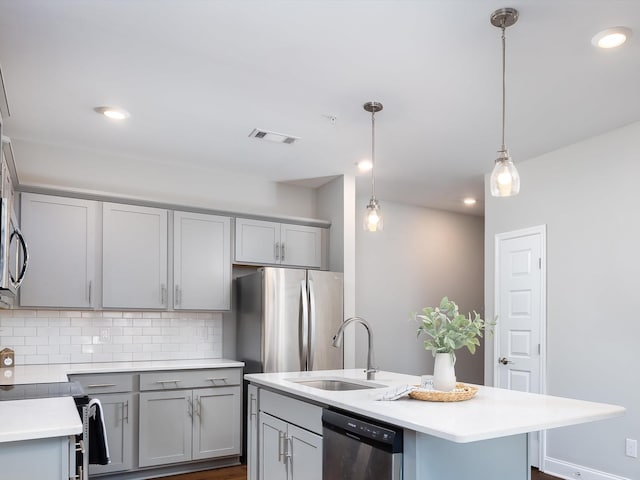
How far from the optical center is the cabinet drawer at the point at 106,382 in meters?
3.96

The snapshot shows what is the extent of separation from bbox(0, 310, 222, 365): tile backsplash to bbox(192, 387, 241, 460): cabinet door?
58 cm

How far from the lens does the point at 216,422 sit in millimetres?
4473

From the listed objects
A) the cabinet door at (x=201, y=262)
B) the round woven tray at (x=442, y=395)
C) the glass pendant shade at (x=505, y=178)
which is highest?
the glass pendant shade at (x=505, y=178)

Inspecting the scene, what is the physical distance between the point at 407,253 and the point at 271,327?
258 centimetres

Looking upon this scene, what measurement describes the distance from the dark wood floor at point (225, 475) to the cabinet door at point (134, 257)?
136 cm

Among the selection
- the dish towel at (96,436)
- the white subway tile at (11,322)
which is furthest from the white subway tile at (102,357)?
the dish towel at (96,436)

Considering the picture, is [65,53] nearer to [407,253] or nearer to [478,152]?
[478,152]

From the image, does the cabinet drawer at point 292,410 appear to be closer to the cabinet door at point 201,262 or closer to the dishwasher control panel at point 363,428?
the dishwasher control panel at point 363,428

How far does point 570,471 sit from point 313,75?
136 inches

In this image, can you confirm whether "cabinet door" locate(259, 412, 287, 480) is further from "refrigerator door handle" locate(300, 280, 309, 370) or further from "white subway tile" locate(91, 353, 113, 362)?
"white subway tile" locate(91, 353, 113, 362)

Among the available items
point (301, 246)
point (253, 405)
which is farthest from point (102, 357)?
point (301, 246)

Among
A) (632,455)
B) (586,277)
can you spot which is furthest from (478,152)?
(632,455)

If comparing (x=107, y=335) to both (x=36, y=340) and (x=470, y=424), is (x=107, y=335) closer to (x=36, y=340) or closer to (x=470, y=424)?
(x=36, y=340)

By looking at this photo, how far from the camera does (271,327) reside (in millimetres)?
4574
